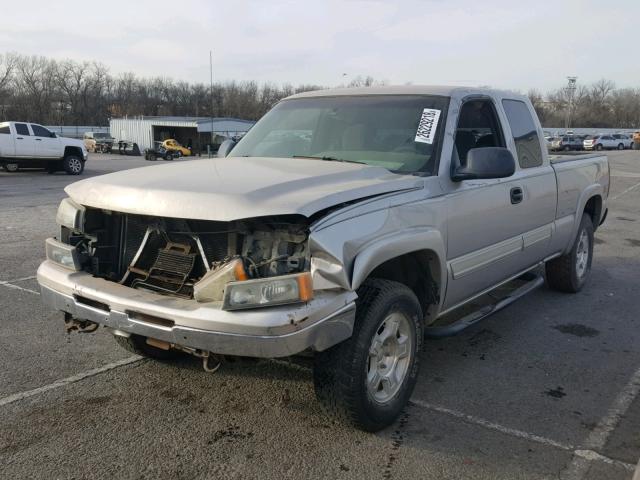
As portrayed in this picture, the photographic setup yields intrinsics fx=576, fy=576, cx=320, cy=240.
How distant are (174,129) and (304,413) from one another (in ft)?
233

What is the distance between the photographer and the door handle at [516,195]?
14.6 feet

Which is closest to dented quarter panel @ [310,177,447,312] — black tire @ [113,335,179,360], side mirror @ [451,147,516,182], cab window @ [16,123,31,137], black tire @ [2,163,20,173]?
side mirror @ [451,147,516,182]

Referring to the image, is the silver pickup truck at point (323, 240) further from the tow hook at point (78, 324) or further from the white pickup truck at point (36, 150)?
the white pickup truck at point (36, 150)

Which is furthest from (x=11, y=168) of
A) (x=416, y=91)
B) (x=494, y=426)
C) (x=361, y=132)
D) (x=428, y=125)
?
(x=494, y=426)

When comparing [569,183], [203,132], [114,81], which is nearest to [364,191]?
[569,183]

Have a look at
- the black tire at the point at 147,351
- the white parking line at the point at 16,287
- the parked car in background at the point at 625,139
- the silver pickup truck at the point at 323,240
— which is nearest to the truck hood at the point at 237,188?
the silver pickup truck at the point at 323,240

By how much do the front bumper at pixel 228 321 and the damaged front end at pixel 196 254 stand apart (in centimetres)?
7

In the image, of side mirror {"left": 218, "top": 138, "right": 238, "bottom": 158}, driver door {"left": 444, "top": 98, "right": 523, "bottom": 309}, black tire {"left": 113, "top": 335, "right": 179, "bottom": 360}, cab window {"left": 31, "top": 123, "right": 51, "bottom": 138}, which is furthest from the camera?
cab window {"left": 31, "top": 123, "right": 51, "bottom": 138}

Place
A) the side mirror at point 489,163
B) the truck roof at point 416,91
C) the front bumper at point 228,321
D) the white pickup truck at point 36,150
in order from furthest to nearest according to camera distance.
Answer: the white pickup truck at point 36,150
the truck roof at point 416,91
the side mirror at point 489,163
the front bumper at point 228,321

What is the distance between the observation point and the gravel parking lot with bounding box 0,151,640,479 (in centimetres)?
292

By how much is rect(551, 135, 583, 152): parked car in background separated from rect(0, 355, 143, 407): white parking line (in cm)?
5651

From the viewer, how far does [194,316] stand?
8.86 ft

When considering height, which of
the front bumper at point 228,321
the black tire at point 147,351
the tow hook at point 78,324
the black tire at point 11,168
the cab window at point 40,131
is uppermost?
the cab window at point 40,131

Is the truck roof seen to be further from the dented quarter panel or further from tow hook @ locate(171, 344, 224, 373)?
tow hook @ locate(171, 344, 224, 373)
